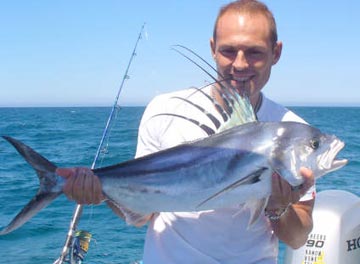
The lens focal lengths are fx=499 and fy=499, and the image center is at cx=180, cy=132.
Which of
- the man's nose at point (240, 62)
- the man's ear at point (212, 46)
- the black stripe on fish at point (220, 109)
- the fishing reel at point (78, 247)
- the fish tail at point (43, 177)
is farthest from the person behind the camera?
the fishing reel at point (78, 247)

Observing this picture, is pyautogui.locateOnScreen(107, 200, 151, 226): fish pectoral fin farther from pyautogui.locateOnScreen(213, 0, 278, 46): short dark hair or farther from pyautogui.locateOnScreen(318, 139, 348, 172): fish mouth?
pyautogui.locateOnScreen(213, 0, 278, 46): short dark hair

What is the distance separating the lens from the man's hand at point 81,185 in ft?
8.69

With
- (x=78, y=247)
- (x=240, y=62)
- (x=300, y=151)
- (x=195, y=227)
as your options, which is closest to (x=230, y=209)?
(x=195, y=227)

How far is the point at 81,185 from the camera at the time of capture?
265 centimetres

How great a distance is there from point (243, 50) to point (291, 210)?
0.97 meters

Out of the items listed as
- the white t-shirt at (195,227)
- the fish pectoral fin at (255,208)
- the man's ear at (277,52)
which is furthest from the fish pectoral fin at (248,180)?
the man's ear at (277,52)

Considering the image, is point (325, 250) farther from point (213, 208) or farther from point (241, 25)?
point (241, 25)

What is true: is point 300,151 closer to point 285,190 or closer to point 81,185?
point 285,190

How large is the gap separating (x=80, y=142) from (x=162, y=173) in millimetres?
23391

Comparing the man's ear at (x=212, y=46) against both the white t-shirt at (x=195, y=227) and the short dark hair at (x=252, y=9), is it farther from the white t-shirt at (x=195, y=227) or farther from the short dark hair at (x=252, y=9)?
the white t-shirt at (x=195, y=227)

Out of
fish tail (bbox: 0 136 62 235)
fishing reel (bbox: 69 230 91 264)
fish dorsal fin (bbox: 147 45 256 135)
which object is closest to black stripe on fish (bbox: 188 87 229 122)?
fish dorsal fin (bbox: 147 45 256 135)

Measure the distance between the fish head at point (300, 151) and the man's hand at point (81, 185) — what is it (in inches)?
37.8

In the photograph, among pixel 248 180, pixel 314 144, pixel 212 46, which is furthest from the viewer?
pixel 212 46

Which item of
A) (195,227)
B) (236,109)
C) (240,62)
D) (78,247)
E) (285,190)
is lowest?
(78,247)
